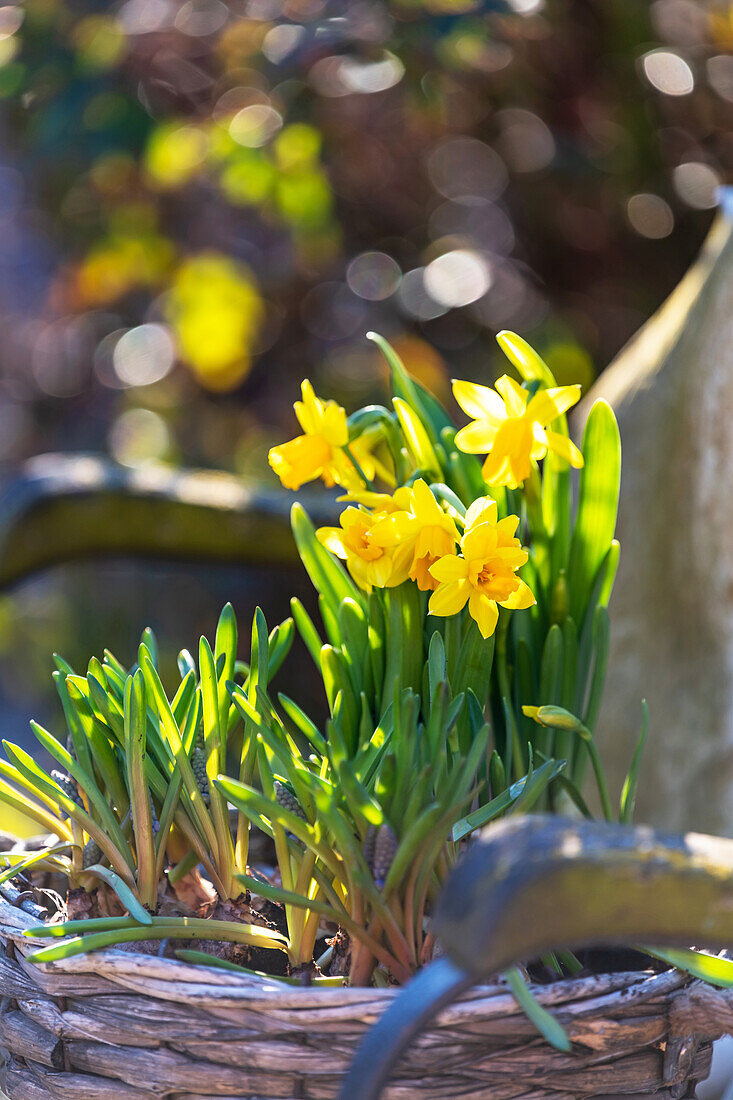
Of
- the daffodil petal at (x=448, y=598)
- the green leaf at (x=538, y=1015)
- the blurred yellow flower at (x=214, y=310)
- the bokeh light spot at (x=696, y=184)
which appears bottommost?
the blurred yellow flower at (x=214, y=310)

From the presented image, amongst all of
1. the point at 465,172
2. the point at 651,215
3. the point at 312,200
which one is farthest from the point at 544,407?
the point at 465,172

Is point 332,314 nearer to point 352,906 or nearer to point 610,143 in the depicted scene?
point 610,143

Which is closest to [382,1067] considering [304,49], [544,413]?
[544,413]

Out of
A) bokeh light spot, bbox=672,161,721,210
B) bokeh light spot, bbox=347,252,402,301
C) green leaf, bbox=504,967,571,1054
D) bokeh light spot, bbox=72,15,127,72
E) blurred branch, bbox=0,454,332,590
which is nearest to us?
green leaf, bbox=504,967,571,1054

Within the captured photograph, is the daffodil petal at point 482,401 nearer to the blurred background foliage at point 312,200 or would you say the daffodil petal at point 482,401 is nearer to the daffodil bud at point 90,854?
the daffodil bud at point 90,854

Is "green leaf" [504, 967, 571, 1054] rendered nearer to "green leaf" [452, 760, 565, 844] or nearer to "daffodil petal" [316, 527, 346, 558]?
"green leaf" [452, 760, 565, 844]

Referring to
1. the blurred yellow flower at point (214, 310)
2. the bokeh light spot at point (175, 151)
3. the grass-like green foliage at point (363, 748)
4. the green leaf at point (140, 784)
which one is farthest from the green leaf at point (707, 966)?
the blurred yellow flower at point (214, 310)

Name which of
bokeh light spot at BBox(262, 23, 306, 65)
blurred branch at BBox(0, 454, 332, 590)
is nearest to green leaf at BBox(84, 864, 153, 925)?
blurred branch at BBox(0, 454, 332, 590)
